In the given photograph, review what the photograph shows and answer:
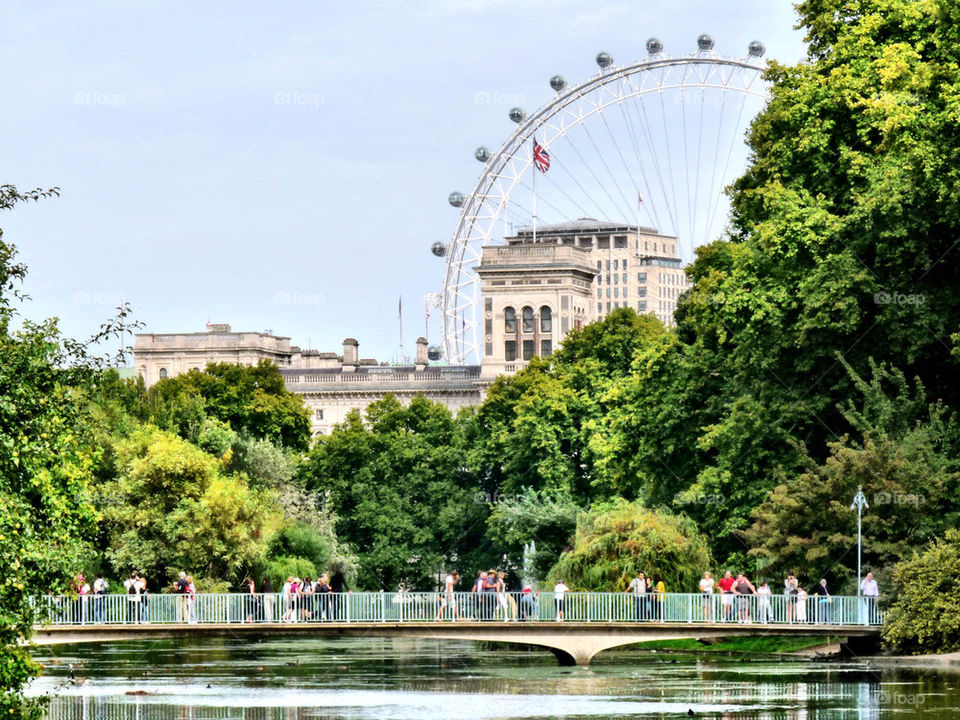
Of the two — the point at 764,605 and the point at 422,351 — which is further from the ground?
the point at 422,351

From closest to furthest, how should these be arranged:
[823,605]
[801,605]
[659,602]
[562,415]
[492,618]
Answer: [801,605], [823,605], [659,602], [492,618], [562,415]

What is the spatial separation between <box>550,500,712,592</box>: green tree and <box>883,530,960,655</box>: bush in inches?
422

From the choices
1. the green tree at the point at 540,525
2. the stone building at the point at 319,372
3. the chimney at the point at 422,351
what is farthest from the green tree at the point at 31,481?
the chimney at the point at 422,351

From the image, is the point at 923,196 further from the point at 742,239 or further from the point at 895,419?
the point at 742,239

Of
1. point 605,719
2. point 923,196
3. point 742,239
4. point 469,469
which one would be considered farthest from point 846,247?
point 469,469

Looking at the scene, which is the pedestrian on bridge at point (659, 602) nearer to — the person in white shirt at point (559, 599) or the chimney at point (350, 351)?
the person in white shirt at point (559, 599)

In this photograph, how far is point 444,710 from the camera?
50.7 meters

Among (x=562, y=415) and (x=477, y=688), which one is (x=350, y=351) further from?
(x=477, y=688)

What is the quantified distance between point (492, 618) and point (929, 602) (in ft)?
49.1

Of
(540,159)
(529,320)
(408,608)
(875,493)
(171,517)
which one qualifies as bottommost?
(408,608)

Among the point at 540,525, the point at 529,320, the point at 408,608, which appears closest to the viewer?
the point at 408,608

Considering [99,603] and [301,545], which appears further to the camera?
[301,545]

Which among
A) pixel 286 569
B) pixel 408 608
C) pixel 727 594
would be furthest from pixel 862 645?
pixel 286 569

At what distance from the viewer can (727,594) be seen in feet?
193
